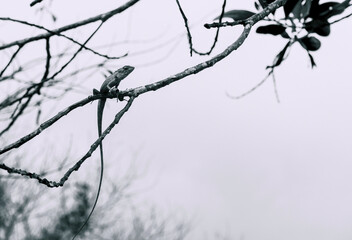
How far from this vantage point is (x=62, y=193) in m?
13.3

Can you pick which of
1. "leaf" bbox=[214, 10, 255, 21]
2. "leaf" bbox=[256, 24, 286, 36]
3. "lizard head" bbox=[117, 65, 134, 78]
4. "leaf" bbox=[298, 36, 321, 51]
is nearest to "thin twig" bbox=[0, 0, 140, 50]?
"lizard head" bbox=[117, 65, 134, 78]

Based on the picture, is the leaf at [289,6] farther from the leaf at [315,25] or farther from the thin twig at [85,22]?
the thin twig at [85,22]

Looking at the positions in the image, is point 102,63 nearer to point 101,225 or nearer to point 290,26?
point 290,26

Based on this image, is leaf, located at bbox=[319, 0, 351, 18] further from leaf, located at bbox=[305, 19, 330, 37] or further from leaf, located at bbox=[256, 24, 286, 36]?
leaf, located at bbox=[256, 24, 286, 36]

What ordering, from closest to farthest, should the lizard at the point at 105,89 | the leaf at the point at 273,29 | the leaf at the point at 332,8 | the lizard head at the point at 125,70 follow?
the lizard at the point at 105,89 → the lizard head at the point at 125,70 → the leaf at the point at 332,8 → the leaf at the point at 273,29

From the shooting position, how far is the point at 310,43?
1.97 metres

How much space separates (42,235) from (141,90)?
43.4 ft

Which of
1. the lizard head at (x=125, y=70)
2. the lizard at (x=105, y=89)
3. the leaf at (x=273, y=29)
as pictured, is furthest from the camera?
the leaf at (x=273, y=29)

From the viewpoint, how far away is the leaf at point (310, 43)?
196cm

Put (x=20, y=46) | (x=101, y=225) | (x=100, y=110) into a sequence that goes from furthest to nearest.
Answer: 1. (x=101, y=225)
2. (x=20, y=46)
3. (x=100, y=110)

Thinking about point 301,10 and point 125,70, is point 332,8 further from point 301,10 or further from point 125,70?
point 125,70

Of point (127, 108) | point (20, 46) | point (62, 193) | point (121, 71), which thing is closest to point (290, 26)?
point (121, 71)

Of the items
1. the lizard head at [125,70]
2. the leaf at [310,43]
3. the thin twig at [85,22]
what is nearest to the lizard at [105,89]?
the lizard head at [125,70]

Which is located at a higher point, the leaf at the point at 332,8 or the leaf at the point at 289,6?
the leaf at the point at 289,6
